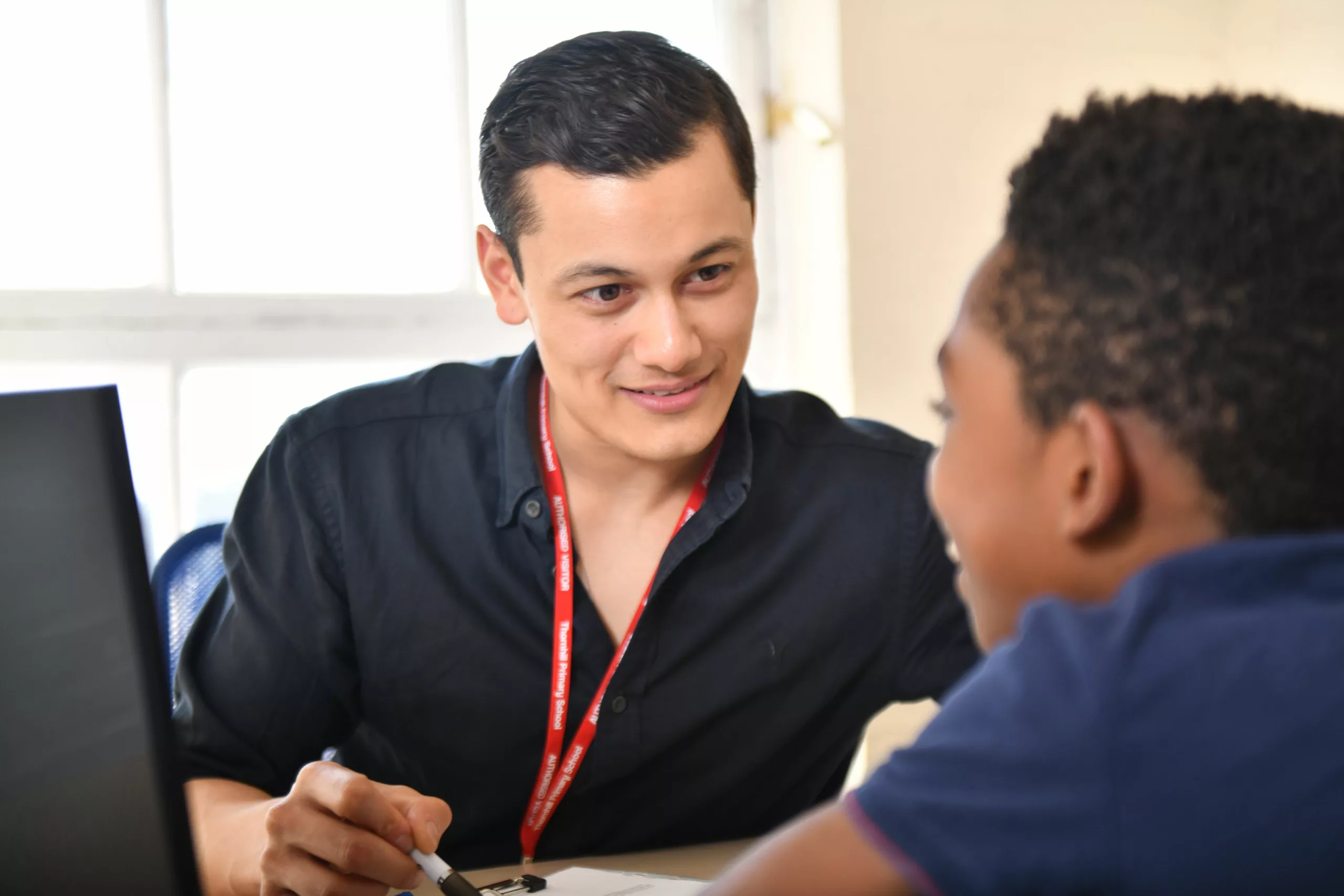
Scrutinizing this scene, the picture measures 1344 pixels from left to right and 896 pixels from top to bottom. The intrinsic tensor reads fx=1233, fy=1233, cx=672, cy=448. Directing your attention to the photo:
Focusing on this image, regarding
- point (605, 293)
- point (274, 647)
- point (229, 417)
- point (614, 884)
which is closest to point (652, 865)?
point (614, 884)

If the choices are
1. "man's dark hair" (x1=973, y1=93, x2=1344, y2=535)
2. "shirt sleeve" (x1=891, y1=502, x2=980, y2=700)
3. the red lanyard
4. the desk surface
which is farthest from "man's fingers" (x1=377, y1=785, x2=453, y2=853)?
"shirt sleeve" (x1=891, y1=502, x2=980, y2=700)

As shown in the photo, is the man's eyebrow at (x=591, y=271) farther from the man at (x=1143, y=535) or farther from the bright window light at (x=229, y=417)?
the bright window light at (x=229, y=417)

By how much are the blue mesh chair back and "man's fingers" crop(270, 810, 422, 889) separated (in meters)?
0.63

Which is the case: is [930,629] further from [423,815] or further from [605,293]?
[423,815]

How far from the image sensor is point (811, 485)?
5.25 ft

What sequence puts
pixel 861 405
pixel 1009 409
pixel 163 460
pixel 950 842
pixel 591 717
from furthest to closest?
pixel 861 405, pixel 163 460, pixel 591 717, pixel 1009 409, pixel 950 842

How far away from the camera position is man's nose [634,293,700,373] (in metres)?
1.39

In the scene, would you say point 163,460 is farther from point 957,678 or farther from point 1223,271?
point 1223,271

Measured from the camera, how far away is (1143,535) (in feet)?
2.23

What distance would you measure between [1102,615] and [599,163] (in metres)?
0.96

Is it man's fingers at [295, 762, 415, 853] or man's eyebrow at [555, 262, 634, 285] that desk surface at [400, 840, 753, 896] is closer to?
man's fingers at [295, 762, 415, 853]

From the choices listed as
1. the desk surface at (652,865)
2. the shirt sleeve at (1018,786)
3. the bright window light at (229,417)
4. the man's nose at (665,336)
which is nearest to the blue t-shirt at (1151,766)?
the shirt sleeve at (1018,786)

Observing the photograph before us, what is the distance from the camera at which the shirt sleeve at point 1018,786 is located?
1.82ft

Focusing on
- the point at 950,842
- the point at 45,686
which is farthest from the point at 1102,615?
the point at 45,686
